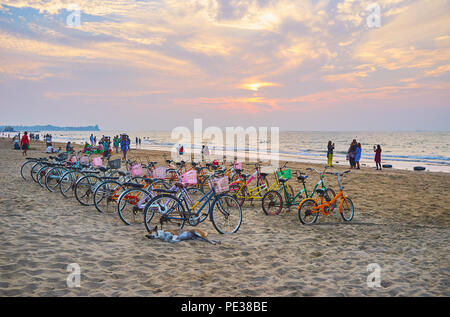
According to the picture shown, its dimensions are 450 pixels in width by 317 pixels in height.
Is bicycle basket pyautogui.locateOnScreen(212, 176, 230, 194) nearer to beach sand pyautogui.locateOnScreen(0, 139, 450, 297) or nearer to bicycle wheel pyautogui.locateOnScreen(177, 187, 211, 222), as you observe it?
bicycle wheel pyautogui.locateOnScreen(177, 187, 211, 222)

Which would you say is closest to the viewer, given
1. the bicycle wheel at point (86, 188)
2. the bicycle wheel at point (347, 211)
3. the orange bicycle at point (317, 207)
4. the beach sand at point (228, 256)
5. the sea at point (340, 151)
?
the beach sand at point (228, 256)

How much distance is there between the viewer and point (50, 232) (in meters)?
5.88

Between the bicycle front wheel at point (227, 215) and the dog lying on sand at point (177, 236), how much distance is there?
23.4 inches

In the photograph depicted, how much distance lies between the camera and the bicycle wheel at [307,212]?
751 centimetres

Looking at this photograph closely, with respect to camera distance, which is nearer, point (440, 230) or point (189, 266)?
point (189, 266)

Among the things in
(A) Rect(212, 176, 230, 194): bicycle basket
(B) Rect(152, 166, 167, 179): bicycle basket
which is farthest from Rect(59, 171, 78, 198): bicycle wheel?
(A) Rect(212, 176, 230, 194): bicycle basket

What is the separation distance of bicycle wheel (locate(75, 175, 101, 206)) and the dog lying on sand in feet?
11.0

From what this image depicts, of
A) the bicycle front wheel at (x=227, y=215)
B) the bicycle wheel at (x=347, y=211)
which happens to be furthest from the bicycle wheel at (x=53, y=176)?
the bicycle wheel at (x=347, y=211)

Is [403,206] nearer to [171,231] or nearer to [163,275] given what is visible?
[171,231]

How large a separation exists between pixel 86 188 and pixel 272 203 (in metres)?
5.88

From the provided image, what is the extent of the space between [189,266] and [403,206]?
8.69 meters

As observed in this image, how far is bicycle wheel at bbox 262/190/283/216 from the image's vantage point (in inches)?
333

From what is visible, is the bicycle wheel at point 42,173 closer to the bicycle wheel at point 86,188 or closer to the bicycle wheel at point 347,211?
the bicycle wheel at point 86,188
